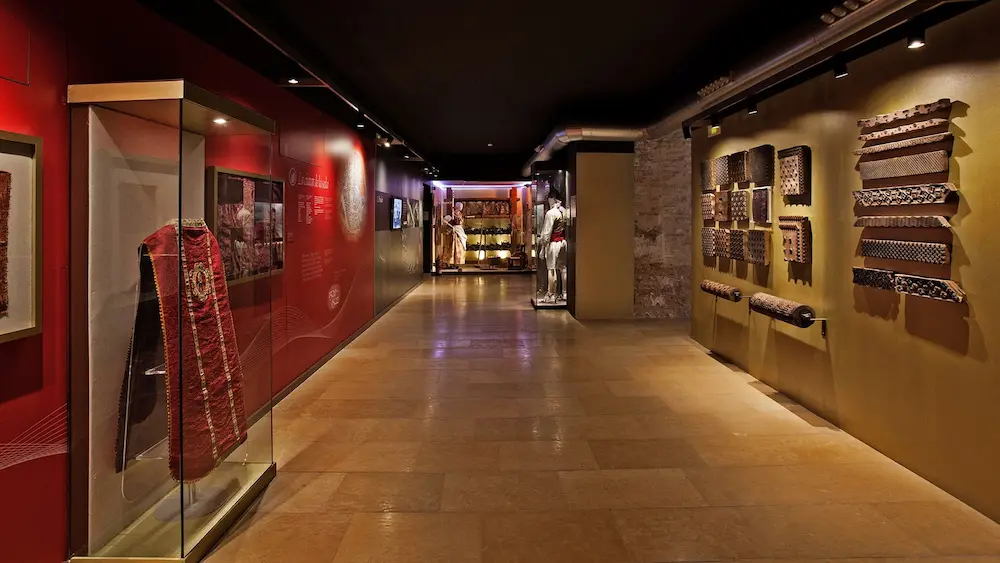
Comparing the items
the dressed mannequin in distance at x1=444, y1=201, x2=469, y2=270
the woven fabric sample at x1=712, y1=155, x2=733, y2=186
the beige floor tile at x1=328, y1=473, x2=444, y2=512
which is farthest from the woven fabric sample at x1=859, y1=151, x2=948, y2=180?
the dressed mannequin in distance at x1=444, y1=201, x2=469, y2=270

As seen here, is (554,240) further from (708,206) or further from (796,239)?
(796,239)

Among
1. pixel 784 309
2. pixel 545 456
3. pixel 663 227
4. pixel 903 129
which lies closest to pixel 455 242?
pixel 663 227

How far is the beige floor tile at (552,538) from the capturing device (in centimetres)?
290

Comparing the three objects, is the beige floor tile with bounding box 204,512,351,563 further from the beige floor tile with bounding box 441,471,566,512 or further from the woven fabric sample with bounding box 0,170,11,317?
the woven fabric sample with bounding box 0,170,11,317

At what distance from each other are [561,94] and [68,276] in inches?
279

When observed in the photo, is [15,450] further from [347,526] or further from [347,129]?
[347,129]

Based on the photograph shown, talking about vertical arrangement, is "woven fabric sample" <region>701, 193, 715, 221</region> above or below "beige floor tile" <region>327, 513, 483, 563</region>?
above

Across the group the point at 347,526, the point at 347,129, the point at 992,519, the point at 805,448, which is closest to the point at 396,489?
the point at 347,526

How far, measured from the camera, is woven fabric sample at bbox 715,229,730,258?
21.6ft

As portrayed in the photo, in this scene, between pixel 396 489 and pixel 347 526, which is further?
pixel 396 489

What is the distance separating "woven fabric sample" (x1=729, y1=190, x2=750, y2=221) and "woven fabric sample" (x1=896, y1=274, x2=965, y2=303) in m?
2.32

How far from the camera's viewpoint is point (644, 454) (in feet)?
13.8

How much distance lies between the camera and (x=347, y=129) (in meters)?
7.98

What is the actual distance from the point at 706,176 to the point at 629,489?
4607 millimetres
